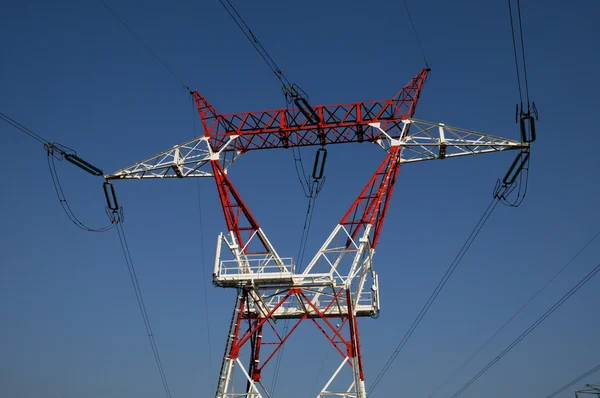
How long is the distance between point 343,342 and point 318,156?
1172cm

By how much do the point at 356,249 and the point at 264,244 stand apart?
230 inches

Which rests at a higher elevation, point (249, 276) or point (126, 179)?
point (126, 179)

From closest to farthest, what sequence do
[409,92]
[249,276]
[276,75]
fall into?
[276,75], [249,276], [409,92]

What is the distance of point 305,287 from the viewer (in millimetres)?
45812

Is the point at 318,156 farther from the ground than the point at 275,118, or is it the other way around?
the point at 275,118

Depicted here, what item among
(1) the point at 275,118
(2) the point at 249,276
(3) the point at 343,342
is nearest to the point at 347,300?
(3) the point at 343,342

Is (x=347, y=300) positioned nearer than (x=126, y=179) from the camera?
Yes

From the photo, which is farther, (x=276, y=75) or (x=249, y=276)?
(x=249, y=276)

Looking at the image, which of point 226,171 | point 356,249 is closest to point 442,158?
point 356,249

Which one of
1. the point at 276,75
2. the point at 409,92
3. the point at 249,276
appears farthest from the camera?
the point at 409,92

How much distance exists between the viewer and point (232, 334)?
46.8 meters

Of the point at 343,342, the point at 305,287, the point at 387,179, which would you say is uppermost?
the point at 387,179

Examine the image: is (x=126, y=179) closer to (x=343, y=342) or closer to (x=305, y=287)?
(x=305, y=287)

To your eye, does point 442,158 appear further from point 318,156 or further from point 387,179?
point 318,156
